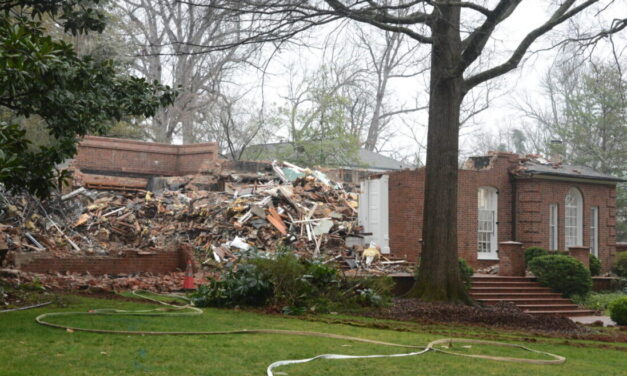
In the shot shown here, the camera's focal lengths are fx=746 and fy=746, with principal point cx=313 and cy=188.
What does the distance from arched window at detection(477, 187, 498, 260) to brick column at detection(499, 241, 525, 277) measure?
3829 millimetres

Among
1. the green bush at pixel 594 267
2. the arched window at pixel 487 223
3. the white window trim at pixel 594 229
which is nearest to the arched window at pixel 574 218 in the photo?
the white window trim at pixel 594 229

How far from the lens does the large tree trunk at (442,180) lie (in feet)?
54.1

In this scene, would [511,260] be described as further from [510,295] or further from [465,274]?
[465,274]

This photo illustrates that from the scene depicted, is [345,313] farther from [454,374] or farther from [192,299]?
[454,374]

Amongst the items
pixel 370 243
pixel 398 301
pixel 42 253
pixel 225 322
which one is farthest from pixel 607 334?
pixel 42 253

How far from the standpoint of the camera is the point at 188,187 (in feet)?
93.3

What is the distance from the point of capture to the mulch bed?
13969mm

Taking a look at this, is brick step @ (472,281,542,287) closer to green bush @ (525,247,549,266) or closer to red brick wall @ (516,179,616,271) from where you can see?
green bush @ (525,247,549,266)

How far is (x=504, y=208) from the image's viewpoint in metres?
27.2

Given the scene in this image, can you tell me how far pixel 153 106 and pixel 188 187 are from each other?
16.5 metres

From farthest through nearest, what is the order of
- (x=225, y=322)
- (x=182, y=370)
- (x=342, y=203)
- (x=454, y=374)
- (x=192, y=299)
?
(x=342, y=203)
(x=192, y=299)
(x=225, y=322)
(x=454, y=374)
(x=182, y=370)

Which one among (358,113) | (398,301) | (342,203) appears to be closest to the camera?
(398,301)

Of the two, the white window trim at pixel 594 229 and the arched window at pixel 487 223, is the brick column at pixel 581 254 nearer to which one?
the arched window at pixel 487 223

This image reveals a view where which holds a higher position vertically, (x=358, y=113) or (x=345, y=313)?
(x=358, y=113)
